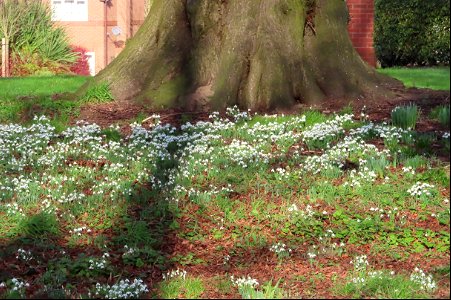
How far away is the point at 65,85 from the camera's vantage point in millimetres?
15672

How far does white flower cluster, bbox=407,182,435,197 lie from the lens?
6984mm

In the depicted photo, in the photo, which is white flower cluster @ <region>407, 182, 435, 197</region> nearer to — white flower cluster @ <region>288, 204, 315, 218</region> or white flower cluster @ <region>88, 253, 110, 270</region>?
white flower cluster @ <region>288, 204, 315, 218</region>

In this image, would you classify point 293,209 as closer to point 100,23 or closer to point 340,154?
point 340,154

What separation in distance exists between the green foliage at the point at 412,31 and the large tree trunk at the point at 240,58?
284 inches

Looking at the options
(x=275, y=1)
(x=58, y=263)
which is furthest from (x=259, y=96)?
(x=58, y=263)

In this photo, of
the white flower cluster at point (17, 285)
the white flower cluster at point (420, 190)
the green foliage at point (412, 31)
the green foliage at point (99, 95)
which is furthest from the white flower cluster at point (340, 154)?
the green foliage at point (412, 31)

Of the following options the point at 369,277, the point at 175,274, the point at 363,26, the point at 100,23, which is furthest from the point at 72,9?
the point at 369,277

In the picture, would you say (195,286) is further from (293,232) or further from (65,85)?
(65,85)

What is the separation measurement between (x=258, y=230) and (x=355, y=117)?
3870mm

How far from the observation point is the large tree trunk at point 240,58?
10930mm

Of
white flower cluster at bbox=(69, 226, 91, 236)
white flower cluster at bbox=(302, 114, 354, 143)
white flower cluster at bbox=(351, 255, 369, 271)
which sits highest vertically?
white flower cluster at bbox=(302, 114, 354, 143)

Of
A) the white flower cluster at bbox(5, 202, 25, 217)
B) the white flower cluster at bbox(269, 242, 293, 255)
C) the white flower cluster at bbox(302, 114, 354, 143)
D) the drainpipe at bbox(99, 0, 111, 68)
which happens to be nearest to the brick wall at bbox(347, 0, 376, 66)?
the white flower cluster at bbox(302, 114, 354, 143)

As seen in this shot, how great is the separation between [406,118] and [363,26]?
13.0 meters

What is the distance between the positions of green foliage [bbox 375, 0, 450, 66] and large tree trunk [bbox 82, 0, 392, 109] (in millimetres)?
7209
